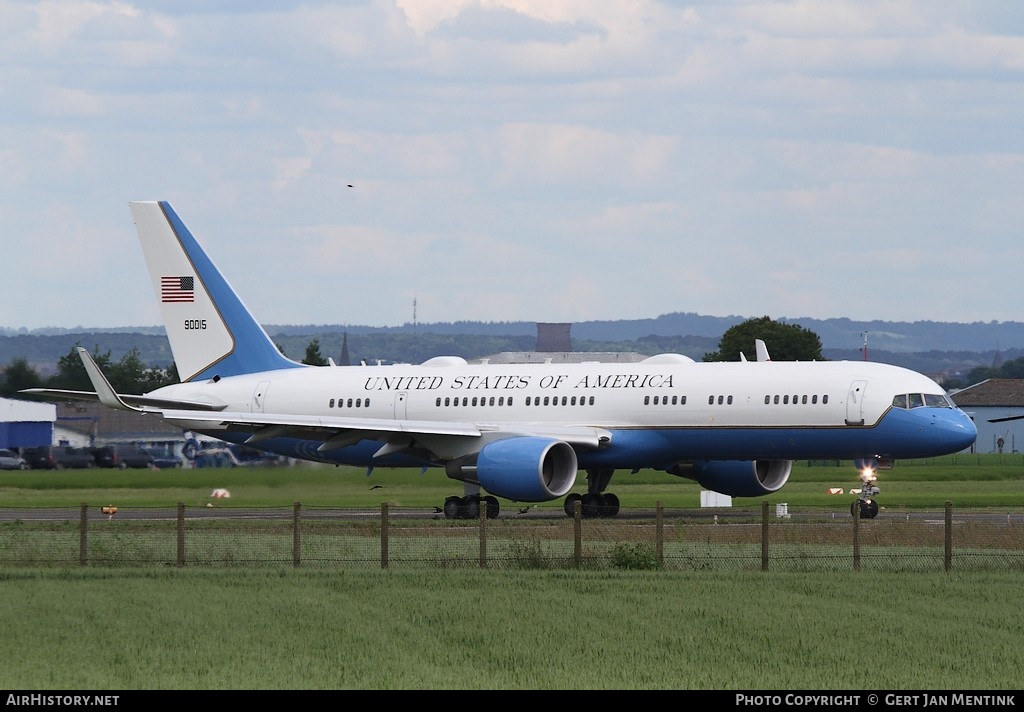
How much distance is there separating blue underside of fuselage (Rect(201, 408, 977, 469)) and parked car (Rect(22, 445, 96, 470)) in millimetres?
34060

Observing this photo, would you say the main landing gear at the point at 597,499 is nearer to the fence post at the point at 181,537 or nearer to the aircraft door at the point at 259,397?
the aircraft door at the point at 259,397

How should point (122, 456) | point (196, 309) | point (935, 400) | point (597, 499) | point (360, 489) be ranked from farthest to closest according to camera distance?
point (122, 456), point (196, 309), point (597, 499), point (360, 489), point (935, 400)

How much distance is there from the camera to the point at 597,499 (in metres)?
48.6

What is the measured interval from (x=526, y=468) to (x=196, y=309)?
15.8 meters

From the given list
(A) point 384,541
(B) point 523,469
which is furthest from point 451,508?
(A) point 384,541

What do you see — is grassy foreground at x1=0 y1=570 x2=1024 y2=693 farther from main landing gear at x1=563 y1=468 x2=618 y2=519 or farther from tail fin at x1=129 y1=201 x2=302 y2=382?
tail fin at x1=129 y1=201 x2=302 y2=382

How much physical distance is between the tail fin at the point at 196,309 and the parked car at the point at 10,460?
91.8ft

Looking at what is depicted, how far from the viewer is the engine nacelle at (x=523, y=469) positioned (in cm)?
4534

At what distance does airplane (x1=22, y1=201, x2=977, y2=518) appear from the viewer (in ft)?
149

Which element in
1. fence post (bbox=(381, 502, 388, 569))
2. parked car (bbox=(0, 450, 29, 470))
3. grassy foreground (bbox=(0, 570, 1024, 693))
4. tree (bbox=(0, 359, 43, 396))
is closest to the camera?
grassy foreground (bbox=(0, 570, 1024, 693))

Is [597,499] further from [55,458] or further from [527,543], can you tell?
[55,458]

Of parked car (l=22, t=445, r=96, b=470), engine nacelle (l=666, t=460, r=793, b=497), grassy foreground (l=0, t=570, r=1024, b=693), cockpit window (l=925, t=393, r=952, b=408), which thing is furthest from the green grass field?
parked car (l=22, t=445, r=96, b=470)
